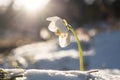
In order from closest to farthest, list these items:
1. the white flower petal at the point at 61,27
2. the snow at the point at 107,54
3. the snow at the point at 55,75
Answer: the snow at the point at 55,75, the white flower petal at the point at 61,27, the snow at the point at 107,54

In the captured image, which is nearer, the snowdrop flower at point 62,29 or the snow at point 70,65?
the snow at point 70,65

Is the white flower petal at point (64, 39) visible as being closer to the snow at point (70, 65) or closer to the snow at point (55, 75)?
the snow at point (70, 65)

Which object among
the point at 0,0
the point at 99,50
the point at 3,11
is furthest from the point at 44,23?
the point at 99,50

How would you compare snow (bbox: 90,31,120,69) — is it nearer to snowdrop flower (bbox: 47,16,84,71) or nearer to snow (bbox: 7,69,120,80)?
snowdrop flower (bbox: 47,16,84,71)

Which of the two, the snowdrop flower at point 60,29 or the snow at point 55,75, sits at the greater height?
the snowdrop flower at point 60,29

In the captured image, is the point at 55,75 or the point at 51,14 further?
the point at 51,14

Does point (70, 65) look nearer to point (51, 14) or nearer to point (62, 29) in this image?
point (62, 29)

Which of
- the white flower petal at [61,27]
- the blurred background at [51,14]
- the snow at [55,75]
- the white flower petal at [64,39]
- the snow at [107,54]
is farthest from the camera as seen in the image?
the blurred background at [51,14]

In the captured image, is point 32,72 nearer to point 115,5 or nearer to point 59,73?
point 59,73

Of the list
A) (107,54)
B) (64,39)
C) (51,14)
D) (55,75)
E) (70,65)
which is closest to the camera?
(55,75)

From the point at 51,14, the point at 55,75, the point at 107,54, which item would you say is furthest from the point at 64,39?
the point at 51,14

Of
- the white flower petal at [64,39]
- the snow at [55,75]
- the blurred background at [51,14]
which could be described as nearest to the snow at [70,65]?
the snow at [55,75]
